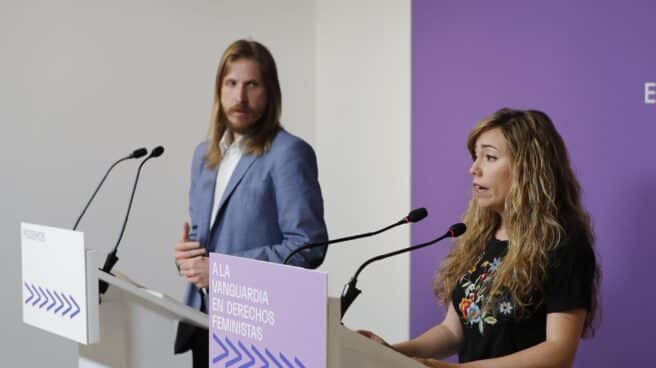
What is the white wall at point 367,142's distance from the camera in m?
3.58

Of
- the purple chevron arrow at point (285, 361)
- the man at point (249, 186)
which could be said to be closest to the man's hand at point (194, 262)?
the man at point (249, 186)

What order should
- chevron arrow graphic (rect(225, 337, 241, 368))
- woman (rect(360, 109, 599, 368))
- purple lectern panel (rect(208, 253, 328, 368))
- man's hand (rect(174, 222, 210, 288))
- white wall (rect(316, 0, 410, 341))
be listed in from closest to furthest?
purple lectern panel (rect(208, 253, 328, 368)) < chevron arrow graphic (rect(225, 337, 241, 368)) < woman (rect(360, 109, 599, 368)) < man's hand (rect(174, 222, 210, 288)) < white wall (rect(316, 0, 410, 341))

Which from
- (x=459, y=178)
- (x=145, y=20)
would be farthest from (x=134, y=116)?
(x=459, y=178)

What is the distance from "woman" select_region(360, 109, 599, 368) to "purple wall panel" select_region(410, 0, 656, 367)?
2.12 feet

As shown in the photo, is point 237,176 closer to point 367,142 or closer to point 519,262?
point 519,262

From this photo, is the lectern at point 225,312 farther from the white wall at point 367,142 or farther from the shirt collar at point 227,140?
the white wall at point 367,142

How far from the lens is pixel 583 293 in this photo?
1782 mm

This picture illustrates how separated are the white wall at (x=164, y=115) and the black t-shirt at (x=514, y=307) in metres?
1.59

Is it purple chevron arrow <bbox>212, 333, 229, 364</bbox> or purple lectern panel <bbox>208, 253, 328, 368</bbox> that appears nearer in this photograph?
purple lectern panel <bbox>208, 253, 328, 368</bbox>

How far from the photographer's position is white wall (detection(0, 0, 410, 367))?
3.28 meters

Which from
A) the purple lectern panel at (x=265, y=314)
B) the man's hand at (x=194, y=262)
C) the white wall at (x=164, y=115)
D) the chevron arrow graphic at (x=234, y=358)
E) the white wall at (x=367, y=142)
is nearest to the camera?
the purple lectern panel at (x=265, y=314)

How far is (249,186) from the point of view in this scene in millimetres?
2301

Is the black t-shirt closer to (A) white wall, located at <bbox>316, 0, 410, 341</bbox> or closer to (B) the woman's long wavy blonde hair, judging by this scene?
(B) the woman's long wavy blonde hair

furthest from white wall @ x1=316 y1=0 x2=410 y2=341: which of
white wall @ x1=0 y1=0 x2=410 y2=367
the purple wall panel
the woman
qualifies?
the woman
